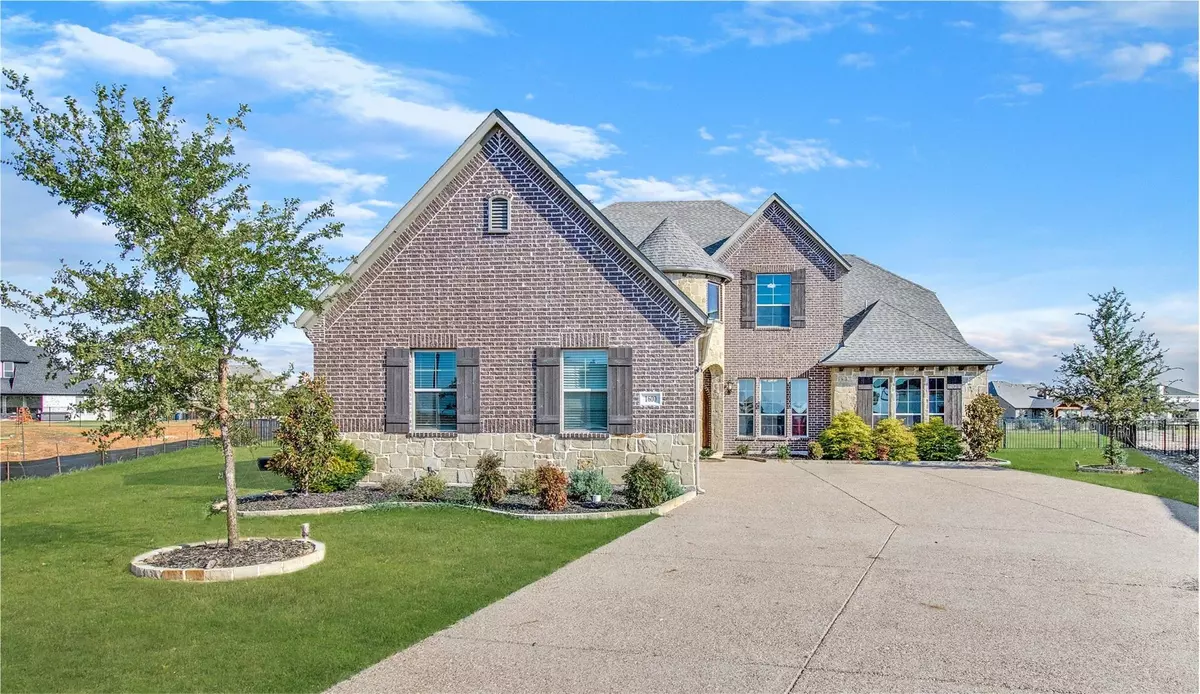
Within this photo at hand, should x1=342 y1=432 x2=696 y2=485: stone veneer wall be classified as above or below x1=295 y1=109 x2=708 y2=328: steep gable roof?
below

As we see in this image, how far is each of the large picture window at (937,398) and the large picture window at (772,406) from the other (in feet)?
14.4

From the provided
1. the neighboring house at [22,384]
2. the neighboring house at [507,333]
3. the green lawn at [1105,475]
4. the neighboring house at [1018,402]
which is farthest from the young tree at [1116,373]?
the neighboring house at [22,384]

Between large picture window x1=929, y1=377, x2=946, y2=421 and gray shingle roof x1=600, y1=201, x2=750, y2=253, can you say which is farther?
gray shingle roof x1=600, y1=201, x2=750, y2=253

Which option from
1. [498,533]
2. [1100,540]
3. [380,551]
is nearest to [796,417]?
[1100,540]

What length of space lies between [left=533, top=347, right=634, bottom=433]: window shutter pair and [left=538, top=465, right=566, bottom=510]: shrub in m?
2.41

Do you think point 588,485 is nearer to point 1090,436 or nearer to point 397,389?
point 397,389

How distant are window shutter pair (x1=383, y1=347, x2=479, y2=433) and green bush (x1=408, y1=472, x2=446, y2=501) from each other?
64.1 inches

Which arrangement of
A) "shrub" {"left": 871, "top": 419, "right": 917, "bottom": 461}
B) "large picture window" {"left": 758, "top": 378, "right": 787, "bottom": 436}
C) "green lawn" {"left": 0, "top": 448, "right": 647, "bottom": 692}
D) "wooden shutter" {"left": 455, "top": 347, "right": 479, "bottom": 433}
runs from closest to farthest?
"green lawn" {"left": 0, "top": 448, "right": 647, "bottom": 692} < "wooden shutter" {"left": 455, "top": 347, "right": 479, "bottom": 433} < "shrub" {"left": 871, "top": 419, "right": 917, "bottom": 461} < "large picture window" {"left": 758, "top": 378, "right": 787, "bottom": 436}

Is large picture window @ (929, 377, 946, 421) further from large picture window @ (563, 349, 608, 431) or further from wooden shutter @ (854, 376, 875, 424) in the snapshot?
large picture window @ (563, 349, 608, 431)

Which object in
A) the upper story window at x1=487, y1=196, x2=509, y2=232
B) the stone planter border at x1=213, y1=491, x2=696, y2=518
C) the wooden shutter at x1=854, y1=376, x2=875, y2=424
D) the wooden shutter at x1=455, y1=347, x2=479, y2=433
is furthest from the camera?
the wooden shutter at x1=854, y1=376, x2=875, y2=424

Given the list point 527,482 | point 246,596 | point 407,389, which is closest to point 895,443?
point 527,482

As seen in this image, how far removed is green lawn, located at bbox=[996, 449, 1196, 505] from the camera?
19356 mm

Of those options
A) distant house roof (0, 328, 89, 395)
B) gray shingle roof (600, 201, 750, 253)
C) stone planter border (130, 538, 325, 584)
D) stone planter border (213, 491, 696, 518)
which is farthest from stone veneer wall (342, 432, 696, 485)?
distant house roof (0, 328, 89, 395)

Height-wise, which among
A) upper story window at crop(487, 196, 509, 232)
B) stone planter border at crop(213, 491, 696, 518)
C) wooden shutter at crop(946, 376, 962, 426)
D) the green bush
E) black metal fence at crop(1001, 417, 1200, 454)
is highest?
upper story window at crop(487, 196, 509, 232)
